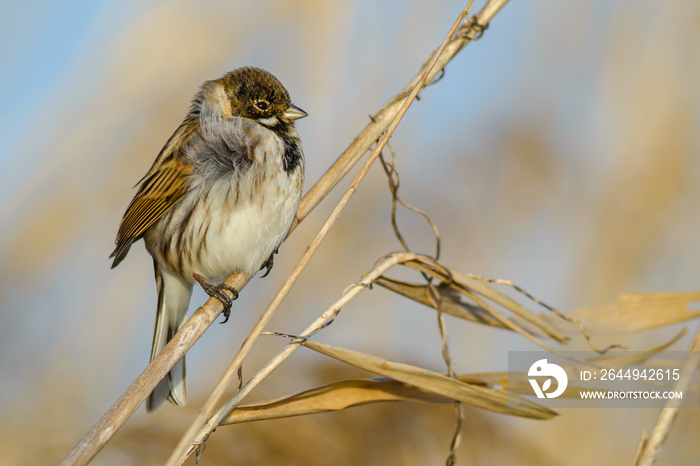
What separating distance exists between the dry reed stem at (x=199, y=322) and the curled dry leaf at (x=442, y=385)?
15.3 inches

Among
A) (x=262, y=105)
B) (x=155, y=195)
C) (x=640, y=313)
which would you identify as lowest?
(x=155, y=195)

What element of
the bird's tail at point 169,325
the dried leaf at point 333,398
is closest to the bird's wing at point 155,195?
the bird's tail at point 169,325

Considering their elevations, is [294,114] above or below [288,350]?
above

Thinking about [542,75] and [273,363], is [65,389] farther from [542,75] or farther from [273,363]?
[542,75]

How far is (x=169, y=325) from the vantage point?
297 centimetres

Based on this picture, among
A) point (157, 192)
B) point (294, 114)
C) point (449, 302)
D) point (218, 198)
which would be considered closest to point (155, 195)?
point (157, 192)

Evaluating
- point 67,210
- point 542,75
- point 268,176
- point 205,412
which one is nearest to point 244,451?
point 268,176

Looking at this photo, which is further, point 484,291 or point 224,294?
point 224,294

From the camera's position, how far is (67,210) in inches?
131

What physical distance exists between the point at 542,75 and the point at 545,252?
3.03 feet

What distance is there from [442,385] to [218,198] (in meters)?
1.25

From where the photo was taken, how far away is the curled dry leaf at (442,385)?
71.4 inches

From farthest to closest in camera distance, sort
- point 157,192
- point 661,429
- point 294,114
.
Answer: point 294,114 < point 157,192 < point 661,429

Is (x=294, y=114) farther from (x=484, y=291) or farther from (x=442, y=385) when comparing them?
(x=442, y=385)
